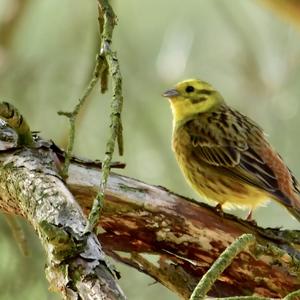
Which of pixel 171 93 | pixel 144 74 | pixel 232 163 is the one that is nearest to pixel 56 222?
pixel 232 163

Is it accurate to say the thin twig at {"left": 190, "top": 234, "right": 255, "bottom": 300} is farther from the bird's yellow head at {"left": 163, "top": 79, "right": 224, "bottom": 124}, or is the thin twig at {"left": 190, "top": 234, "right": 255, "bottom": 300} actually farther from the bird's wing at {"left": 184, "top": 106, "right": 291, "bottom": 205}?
the bird's yellow head at {"left": 163, "top": 79, "right": 224, "bottom": 124}

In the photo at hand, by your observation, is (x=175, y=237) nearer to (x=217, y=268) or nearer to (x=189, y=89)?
(x=217, y=268)

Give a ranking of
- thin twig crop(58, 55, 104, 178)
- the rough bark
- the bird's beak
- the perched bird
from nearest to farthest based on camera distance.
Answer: thin twig crop(58, 55, 104, 178), the rough bark, the perched bird, the bird's beak

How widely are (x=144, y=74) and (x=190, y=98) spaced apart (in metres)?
1.95

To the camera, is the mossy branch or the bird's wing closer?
the mossy branch

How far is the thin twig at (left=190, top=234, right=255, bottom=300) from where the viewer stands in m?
2.18

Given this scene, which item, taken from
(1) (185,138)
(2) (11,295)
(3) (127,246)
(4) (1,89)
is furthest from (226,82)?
(3) (127,246)

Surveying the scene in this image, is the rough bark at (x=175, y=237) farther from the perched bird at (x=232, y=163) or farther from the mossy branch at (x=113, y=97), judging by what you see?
the perched bird at (x=232, y=163)

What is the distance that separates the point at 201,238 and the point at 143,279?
1680 mm

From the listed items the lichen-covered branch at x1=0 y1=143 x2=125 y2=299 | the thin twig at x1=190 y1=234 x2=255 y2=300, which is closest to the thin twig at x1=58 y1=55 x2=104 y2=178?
the lichen-covered branch at x1=0 y1=143 x2=125 y2=299

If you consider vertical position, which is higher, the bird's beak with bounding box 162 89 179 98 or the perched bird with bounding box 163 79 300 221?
the bird's beak with bounding box 162 89 179 98

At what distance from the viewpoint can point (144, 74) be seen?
6727 mm

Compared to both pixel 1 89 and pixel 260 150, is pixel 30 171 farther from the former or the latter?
pixel 1 89

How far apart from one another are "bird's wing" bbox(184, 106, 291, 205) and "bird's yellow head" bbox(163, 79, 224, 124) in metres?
0.10
